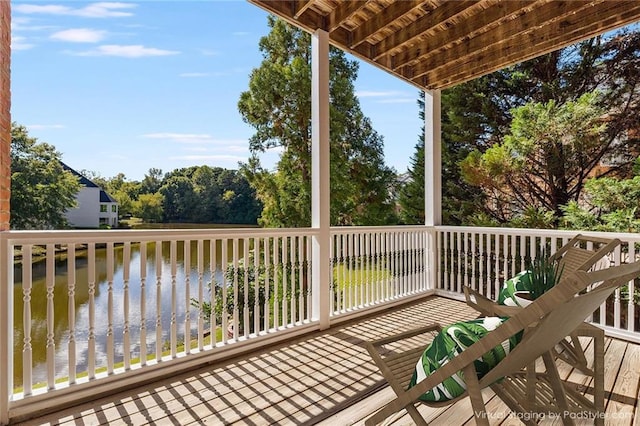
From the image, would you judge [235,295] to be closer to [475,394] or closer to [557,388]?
[475,394]

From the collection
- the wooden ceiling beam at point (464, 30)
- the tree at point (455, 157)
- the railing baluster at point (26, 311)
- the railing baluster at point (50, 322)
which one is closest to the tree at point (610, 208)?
the tree at point (455, 157)

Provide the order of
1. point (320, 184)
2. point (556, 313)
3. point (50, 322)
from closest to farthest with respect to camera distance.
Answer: point (556, 313) < point (50, 322) < point (320, 184)

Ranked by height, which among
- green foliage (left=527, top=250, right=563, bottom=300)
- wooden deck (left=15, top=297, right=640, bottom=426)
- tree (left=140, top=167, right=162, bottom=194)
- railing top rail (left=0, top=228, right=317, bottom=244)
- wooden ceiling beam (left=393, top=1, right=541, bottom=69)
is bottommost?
wooden deck (left=15, top=297, right=640, bottom=426)

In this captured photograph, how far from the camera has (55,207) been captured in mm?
4316

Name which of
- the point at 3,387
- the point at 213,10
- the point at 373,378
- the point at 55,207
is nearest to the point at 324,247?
the point at 373,378

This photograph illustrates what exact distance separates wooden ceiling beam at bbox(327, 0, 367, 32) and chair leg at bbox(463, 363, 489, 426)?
10.0 feet

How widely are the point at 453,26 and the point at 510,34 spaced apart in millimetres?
580

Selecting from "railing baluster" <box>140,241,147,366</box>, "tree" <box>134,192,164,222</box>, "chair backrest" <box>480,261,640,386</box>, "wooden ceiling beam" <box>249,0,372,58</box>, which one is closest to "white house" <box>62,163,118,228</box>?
"tree" <box>134,192,164,222</box>

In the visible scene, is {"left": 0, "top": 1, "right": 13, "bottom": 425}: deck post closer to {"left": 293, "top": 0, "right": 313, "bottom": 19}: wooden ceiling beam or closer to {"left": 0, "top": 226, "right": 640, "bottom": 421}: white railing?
{"left": 0, "top": 226, "right": 640, "bottom": 421}: white railing

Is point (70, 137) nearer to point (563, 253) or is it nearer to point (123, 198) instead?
point (123, 198)

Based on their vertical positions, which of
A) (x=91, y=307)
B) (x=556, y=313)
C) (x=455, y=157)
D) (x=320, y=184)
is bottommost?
(x=91, y=307)

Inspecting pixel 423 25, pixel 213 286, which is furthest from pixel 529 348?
pixel 423 25

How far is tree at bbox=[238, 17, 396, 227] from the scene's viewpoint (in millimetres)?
7453

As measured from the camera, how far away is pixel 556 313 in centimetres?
108
